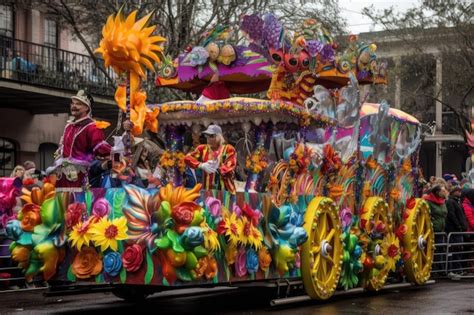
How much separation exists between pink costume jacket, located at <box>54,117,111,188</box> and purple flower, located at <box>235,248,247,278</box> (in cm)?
181

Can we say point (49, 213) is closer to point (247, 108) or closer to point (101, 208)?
point (101, 208)

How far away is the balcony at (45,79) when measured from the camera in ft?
75.0

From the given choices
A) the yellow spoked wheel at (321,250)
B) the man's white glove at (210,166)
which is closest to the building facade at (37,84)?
the yellow spoked wheel at (321,250)

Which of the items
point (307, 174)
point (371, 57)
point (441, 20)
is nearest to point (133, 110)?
point (307, 174)

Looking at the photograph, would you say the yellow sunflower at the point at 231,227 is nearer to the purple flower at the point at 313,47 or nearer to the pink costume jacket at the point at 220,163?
the pink costume jacket at the point at 220,163

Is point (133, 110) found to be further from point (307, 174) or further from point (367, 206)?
point (367, 206)

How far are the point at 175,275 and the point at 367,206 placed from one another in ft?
15.0

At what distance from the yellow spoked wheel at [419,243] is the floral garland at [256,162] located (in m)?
3.69

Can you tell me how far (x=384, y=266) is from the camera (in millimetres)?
13539

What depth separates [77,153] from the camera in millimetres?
10281

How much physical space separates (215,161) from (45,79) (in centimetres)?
1388

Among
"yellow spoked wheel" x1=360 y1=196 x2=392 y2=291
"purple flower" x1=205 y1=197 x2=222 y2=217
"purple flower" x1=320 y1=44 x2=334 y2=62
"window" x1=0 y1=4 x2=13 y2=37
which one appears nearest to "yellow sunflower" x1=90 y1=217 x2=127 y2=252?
"purple flower" x1=205 y1=197 x2=222 y2=217

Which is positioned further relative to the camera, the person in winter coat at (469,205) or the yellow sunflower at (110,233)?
the person in winter coat at (469,205)

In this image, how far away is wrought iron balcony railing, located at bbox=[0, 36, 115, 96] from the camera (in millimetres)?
22969
